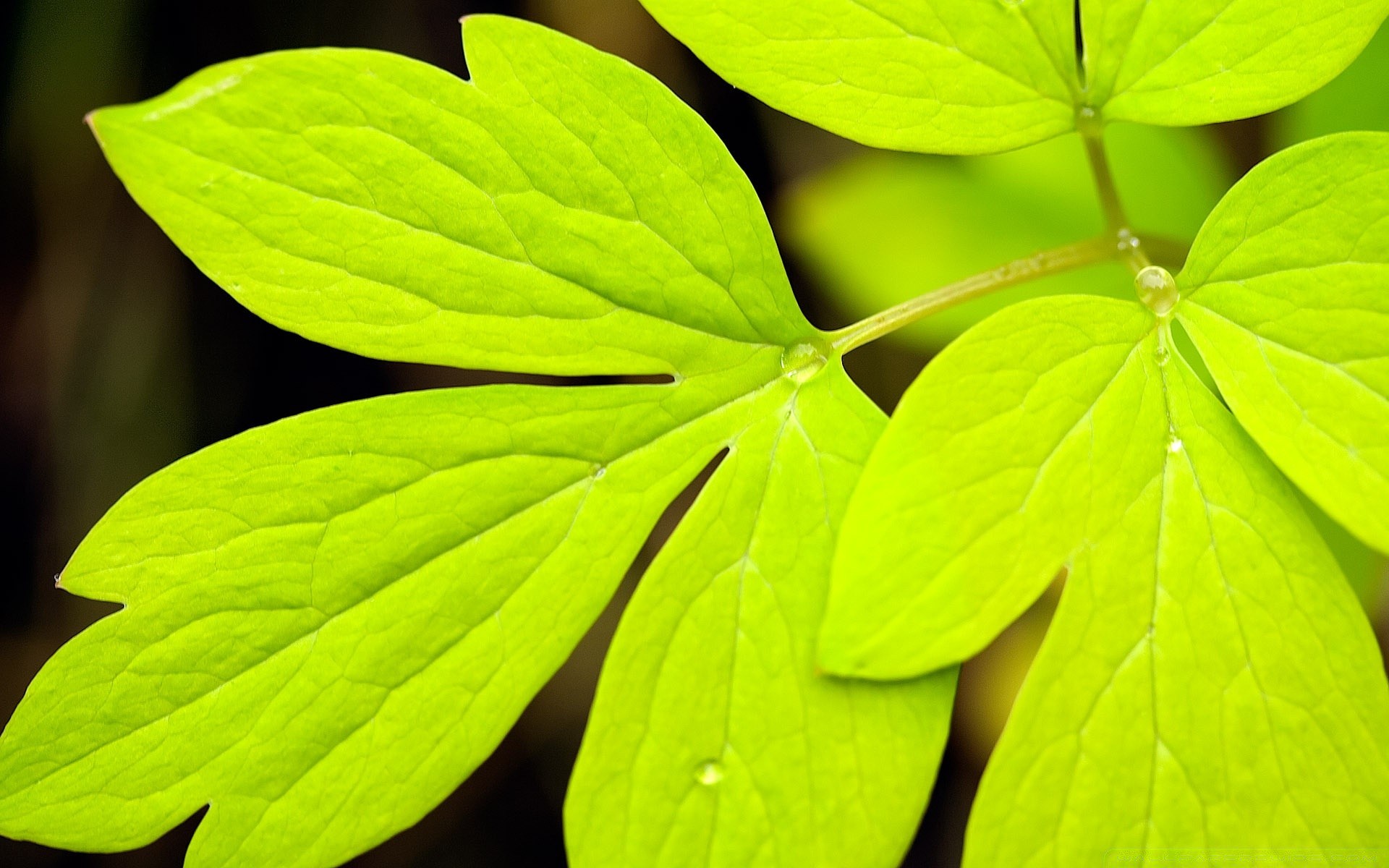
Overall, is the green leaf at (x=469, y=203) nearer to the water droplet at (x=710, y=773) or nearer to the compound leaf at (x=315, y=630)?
the compound leaf at (x=315, y=630)

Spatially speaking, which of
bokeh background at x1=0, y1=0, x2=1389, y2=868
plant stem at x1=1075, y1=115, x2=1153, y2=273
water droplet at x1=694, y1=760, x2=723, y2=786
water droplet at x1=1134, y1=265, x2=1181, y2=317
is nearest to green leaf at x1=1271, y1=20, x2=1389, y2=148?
bokeh background at x1=0, y1=0, x2=1389, y2=868

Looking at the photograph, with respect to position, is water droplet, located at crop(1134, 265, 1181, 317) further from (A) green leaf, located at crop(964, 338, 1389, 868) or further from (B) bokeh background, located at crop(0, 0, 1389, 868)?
(B) bokeh background, located at crop(0, 0, 1389, 868)

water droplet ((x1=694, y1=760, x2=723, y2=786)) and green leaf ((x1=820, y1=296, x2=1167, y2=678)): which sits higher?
green leaf ((x1=820, y1=296, x2=1167, y2=678))

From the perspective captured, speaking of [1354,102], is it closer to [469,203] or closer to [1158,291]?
[1158,291]

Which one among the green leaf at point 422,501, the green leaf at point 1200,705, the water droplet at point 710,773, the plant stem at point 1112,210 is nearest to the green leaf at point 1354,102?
the plant stem at point 1112,210

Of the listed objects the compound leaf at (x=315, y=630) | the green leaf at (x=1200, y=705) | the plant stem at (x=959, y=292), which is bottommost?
the compound leaf at (x=315, y=630)
